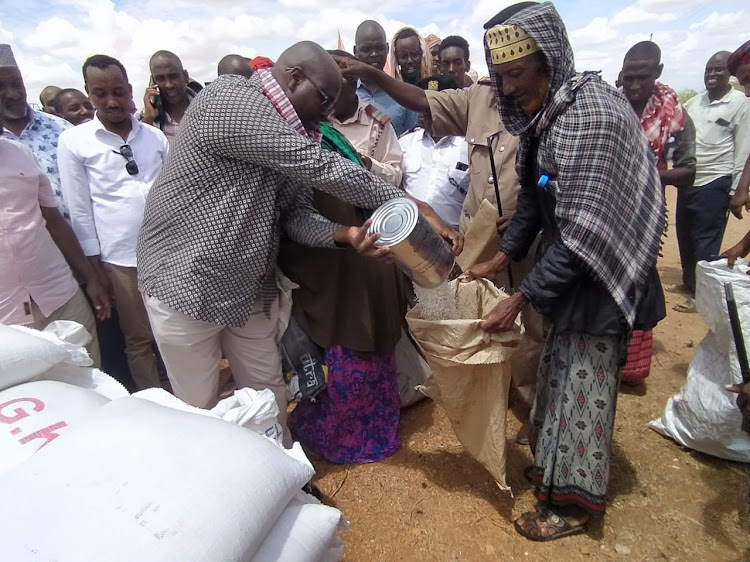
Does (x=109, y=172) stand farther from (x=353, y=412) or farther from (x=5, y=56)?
(x=353, y=412)

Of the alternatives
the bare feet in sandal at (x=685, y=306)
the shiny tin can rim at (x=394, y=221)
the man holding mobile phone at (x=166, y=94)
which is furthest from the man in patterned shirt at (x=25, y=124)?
the bare feet in sandal at (x=685, y=306)

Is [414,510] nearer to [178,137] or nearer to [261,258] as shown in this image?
[261,258]

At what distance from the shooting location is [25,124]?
306cm

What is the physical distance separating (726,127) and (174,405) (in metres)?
5.31

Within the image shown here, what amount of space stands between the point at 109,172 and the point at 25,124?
0.80 metres

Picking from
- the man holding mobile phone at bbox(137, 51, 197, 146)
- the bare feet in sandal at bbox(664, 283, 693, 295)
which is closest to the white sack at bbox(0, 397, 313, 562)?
the man holding mobile phone at bbox(137, 51, 197, 146)

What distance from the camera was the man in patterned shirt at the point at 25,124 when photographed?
9.61 feet

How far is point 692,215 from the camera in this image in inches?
185

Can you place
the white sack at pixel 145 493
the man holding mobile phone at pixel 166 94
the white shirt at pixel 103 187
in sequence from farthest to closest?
the man holding mobile phone at pixel 166 94 → the white shirt at pixel 103 187 → the white sack at pixel 145 493

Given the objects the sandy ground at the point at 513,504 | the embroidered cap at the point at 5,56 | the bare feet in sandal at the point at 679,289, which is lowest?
the bare feet in sandal at the point at 679,289

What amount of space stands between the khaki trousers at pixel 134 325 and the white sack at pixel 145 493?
171 cm

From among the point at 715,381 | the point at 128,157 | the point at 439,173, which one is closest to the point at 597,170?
the point at 715,381

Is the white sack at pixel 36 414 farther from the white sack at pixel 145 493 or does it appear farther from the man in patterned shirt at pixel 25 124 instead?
the man in patterned shirt at pixel 25 124

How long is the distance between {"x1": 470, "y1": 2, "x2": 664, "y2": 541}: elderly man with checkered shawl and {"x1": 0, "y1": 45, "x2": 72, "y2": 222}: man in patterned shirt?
2.52m
